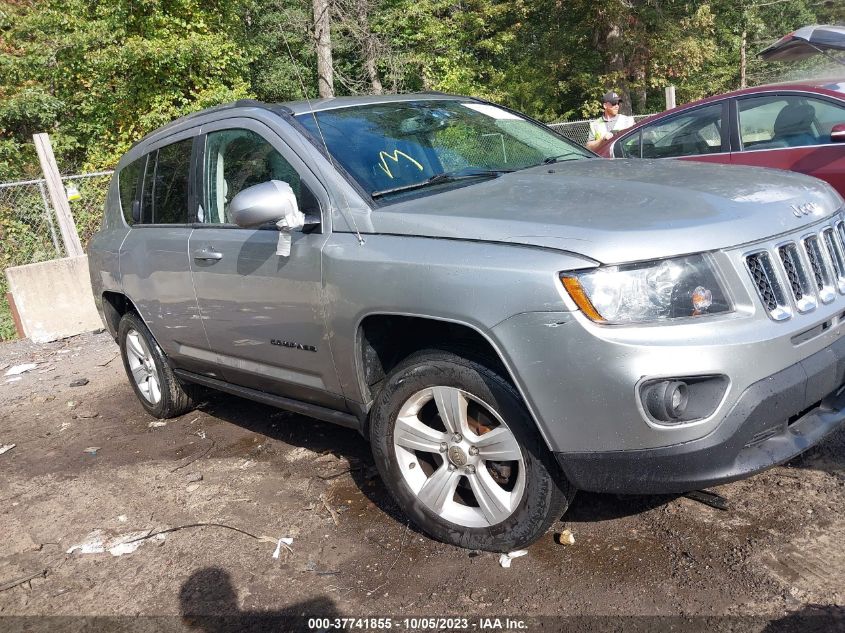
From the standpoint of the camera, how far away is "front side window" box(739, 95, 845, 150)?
590 centimetres

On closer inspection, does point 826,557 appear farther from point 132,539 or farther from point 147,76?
point 147,76

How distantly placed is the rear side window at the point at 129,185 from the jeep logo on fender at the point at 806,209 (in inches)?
155

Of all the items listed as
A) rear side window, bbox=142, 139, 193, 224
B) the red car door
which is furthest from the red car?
rear side window, bbox=142, 139, 193, 224

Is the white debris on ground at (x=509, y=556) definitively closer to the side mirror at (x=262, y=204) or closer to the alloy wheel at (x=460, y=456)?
the alloy wheel at (x=460, y=456)

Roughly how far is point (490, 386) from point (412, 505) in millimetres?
770

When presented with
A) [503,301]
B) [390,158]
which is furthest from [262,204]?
[503,301]

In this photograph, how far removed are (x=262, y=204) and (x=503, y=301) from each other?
1.20 metres

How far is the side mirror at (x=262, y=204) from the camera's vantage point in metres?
3.21

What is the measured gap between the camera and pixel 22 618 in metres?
3.14

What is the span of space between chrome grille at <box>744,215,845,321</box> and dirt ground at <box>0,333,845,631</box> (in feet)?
3.15

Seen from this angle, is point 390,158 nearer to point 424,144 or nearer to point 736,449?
point 424,144

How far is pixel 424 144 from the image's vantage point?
147 inches

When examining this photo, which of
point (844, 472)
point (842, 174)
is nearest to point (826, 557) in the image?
point (844, 472)

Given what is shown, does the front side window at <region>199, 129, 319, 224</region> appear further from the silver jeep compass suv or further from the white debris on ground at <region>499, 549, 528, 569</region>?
the white debris on ground at <region>499, 549, 528, 569</region>
